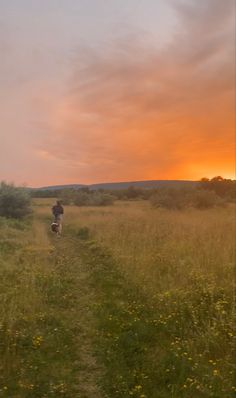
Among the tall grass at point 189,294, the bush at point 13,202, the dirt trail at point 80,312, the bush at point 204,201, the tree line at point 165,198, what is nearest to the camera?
the dirt trail at point 80,312

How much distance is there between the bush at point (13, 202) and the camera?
30900 millimetres

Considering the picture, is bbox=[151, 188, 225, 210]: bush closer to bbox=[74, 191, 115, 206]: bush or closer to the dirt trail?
bbox=[74, 191, 115, 206]: bush

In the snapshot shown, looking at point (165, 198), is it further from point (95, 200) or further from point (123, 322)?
point (123, 322)

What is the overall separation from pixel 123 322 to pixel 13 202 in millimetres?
24440

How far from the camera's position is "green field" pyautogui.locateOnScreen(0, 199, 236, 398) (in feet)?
20.5

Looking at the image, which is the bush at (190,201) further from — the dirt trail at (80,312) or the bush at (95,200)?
the dirt trail at (80,312)

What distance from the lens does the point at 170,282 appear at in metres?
10.7

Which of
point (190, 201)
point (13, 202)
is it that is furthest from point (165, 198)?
point (13, 202)

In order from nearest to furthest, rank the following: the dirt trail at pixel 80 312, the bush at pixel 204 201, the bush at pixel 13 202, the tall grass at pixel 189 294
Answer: the dirt trail at pixel 80 312 → the tall grass at pixel 189 294 → the bush at pixel 13 202 → the bush at pixel 204 201

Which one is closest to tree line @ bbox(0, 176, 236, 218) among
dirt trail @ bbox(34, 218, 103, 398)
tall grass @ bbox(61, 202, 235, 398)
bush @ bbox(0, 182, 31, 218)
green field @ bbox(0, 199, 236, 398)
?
bush @ bbox(0, 182, 31, 218)

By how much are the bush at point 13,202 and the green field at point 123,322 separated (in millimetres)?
15990

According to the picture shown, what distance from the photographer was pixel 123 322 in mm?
8531

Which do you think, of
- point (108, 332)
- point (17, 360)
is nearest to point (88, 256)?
point (108, 332)

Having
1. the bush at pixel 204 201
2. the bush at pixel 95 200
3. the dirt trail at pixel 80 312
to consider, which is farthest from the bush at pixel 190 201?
the dirt trail at pixel 80 312
